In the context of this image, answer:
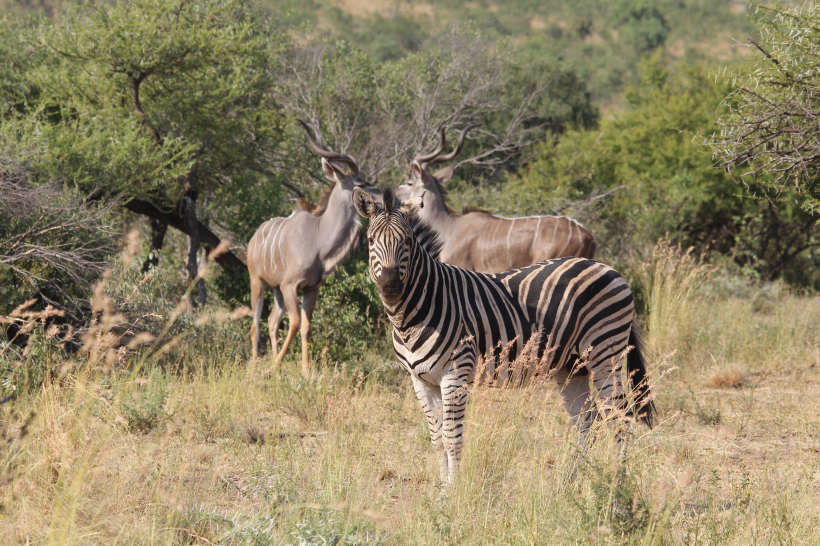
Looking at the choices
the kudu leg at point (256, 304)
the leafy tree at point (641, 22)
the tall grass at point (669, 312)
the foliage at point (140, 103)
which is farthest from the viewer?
the leafy tree at point (641, 22)

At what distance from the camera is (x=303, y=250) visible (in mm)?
7344

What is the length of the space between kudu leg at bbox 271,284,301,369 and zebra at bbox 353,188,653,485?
3.05 m

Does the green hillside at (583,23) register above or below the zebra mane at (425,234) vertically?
above

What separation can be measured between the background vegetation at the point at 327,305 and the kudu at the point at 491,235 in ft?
3.38

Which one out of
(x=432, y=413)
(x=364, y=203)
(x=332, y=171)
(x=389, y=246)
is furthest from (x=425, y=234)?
(x=332, y=171)

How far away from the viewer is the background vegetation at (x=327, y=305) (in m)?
3.52

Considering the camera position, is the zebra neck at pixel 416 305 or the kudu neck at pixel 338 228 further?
the kudu neck at pixel 338 228

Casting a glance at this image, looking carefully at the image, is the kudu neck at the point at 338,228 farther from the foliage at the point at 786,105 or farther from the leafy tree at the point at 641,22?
the leafy tree at the point at 641,22

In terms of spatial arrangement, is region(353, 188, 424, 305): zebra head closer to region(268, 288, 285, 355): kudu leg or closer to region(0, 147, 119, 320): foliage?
region(0, 147, 119, 320): foliage

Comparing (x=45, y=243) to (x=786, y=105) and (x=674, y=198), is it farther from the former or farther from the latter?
(x=674, y=198)

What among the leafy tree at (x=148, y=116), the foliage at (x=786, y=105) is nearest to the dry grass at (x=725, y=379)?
the foliage at (x=786, y=105)

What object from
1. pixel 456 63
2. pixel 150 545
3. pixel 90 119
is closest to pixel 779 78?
pixel 150 545

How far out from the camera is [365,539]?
332cm

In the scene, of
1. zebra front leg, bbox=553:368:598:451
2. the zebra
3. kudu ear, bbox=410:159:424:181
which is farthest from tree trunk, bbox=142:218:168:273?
zebra front leg, bbox=553:368:598:451
